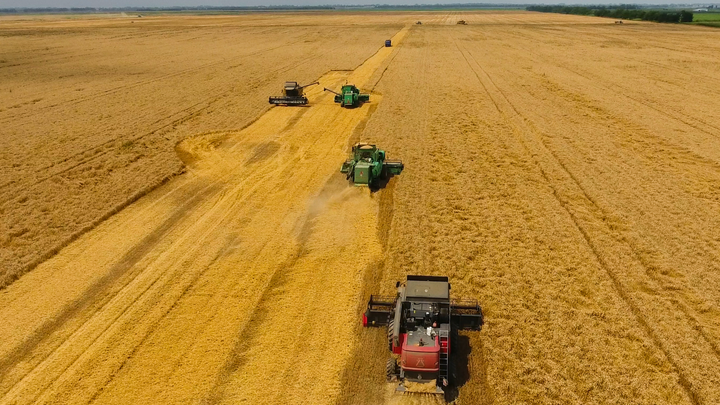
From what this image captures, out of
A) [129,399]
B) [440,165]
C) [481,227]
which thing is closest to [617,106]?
[440,165]

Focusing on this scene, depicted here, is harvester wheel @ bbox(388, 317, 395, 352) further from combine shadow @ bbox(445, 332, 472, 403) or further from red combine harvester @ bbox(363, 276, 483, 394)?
combine shadow @ bbox(445, 332, 472, 403)

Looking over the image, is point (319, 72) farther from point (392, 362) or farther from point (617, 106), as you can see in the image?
point (392, 362)

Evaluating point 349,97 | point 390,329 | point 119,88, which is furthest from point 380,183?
point 119,88

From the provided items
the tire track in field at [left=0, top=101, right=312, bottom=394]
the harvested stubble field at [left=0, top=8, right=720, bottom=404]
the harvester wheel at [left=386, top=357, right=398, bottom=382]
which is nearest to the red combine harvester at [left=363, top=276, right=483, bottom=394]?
the harvester wheel at [left=386, top=357, right=398, bottom=382]

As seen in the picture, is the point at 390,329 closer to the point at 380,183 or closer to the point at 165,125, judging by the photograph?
the point at 380,183

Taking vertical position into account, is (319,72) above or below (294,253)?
above
